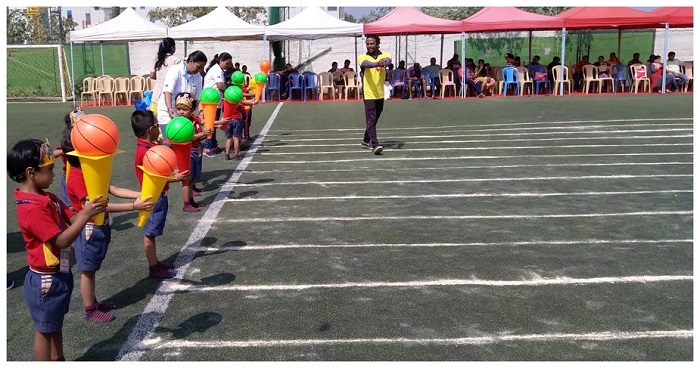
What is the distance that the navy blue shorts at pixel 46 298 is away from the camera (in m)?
3.47

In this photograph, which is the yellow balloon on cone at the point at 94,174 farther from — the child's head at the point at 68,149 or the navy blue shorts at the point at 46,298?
the child's head at the point at 68,149

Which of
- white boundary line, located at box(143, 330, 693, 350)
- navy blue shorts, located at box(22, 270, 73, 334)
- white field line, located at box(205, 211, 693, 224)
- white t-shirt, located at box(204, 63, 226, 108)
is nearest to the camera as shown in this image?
navy blue shorts, located at box(22, 270, 73, 334)

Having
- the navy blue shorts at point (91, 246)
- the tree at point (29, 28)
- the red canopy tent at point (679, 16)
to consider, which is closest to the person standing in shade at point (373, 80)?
the navy blue shorts at point (91, 246)

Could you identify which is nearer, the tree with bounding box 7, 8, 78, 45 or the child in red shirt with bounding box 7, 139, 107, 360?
the child in red shirt with bounding box 7, 139, 107, 360

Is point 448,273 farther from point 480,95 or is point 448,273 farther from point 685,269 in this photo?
point 480,95

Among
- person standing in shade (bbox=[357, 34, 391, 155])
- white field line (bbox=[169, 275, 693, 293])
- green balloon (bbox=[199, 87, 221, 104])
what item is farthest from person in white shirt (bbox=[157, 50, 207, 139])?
person standing in shade (bbox=[357, 34, 391, 155])

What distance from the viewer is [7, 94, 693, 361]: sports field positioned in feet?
13.4

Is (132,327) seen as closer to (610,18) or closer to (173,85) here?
(173,85)

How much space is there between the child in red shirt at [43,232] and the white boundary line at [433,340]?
2.28 ft

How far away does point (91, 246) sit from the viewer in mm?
4348

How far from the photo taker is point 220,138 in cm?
1356

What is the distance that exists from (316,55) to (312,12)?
32.1ft

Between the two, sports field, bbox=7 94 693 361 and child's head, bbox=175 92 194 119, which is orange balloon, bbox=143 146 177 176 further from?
child's head, bbox=175 92 194 119

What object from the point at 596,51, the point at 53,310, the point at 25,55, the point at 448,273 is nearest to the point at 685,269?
the point at 448,273
